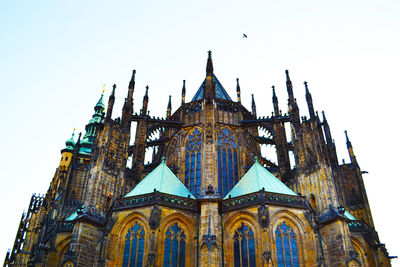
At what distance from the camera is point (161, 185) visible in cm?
2217

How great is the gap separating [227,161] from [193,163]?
2613 mm

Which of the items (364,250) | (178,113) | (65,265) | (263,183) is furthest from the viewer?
(178,113)

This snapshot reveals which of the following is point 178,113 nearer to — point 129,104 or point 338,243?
point 129,104

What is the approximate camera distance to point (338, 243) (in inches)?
786

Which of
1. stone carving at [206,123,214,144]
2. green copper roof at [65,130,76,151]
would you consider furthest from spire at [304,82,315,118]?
green copper roof at [65,130,76,151]

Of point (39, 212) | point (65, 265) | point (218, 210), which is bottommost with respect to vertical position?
point (65, 265)

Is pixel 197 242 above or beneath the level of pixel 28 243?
beneath

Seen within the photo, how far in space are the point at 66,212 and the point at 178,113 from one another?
1222 centimetres

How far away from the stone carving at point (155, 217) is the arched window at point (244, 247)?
425cm

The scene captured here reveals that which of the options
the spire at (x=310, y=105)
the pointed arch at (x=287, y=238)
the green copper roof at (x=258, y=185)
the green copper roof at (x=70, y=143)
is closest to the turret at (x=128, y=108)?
the green copper roof at (x=258, y=185)

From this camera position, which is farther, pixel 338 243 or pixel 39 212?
pixel 39 212

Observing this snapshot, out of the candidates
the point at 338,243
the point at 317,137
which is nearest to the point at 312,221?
the point at 338,243

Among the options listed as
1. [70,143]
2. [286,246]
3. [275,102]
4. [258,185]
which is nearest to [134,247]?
[258,185]

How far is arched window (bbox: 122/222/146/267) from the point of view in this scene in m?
19.2
